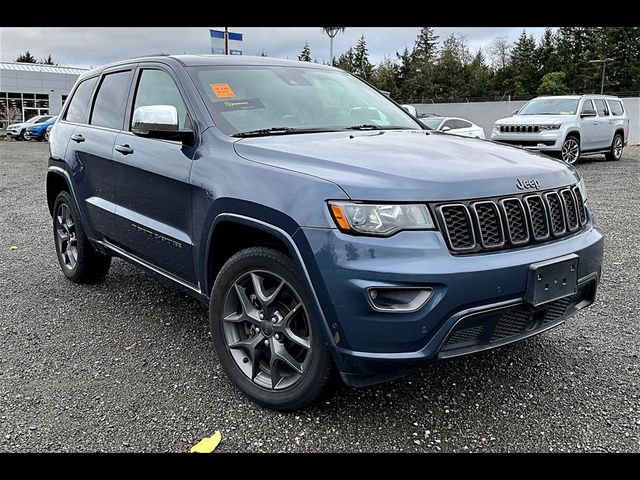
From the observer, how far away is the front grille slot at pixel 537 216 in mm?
2734

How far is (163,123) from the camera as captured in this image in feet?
10.8

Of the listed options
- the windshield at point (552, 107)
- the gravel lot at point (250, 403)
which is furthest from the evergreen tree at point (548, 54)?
the gravel lot at point (250, 403)

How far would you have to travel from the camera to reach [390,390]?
3.21m

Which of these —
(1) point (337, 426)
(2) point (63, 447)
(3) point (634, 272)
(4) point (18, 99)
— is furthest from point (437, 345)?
(4) point (18, 99)

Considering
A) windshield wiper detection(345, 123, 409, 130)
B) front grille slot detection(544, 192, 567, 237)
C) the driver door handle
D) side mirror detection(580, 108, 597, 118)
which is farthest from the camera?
side mirror detection(580, 108, 597, 118)

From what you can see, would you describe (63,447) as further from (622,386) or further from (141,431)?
(622,386)

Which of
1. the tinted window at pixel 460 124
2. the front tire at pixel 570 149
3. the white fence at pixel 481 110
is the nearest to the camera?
the front tire at pixel 570 149

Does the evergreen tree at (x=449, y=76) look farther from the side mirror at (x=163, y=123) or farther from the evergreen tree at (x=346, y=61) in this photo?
the side mirror at (x=163, y=123)

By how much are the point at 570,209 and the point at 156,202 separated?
2.37m

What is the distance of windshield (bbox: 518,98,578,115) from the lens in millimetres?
15195

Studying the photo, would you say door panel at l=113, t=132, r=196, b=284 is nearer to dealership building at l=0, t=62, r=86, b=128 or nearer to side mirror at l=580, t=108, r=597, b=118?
side mirror at l=580, t=108, r=597, b=118

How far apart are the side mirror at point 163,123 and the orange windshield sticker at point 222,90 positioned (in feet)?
0.98

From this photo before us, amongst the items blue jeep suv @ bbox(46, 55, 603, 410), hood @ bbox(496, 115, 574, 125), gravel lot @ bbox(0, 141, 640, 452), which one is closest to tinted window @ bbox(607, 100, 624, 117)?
hood @ bbox(496, 115, 574, 125)

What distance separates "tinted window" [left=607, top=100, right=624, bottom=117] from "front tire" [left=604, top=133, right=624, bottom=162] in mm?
643
